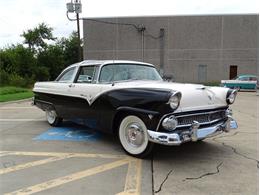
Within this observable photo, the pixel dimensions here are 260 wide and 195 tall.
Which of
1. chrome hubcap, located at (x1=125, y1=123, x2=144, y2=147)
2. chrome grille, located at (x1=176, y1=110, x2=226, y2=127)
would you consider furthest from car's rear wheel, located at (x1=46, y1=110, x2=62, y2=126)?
chrome grille, located at (x1=176, y1=110, x2=226, y2=127)

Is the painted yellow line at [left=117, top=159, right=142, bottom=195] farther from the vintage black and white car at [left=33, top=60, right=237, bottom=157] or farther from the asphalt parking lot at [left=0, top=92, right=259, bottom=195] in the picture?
the vintage black and white car at [left=33, top=60, right=237, bottom=157]

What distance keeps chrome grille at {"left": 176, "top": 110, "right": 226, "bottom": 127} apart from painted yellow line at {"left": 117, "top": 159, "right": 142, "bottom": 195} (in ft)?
3.02

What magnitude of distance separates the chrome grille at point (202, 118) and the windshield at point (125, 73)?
5.47ft

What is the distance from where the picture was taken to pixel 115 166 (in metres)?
4.86

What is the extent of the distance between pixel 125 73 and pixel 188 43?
88.2 feet

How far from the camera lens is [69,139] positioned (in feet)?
21.9

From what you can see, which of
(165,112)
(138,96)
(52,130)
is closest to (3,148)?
(52,130)

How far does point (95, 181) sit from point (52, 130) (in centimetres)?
372

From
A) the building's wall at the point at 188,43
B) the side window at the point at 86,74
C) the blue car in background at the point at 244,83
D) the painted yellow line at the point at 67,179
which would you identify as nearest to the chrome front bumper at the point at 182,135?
the painted yellow line at the point at 67,179

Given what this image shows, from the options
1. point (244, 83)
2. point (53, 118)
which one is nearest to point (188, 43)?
point (244, 83)

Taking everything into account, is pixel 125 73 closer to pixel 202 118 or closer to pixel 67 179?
pixel 202 118

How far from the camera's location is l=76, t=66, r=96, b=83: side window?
640 centimetres

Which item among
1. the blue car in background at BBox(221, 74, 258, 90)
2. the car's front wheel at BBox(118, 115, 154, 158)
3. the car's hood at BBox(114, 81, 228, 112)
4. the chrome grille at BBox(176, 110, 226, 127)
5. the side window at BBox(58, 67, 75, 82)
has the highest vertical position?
the side window at BBox(58, 67, 75, 82)

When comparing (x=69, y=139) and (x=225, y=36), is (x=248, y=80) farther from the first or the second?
(x=69, y=139)
